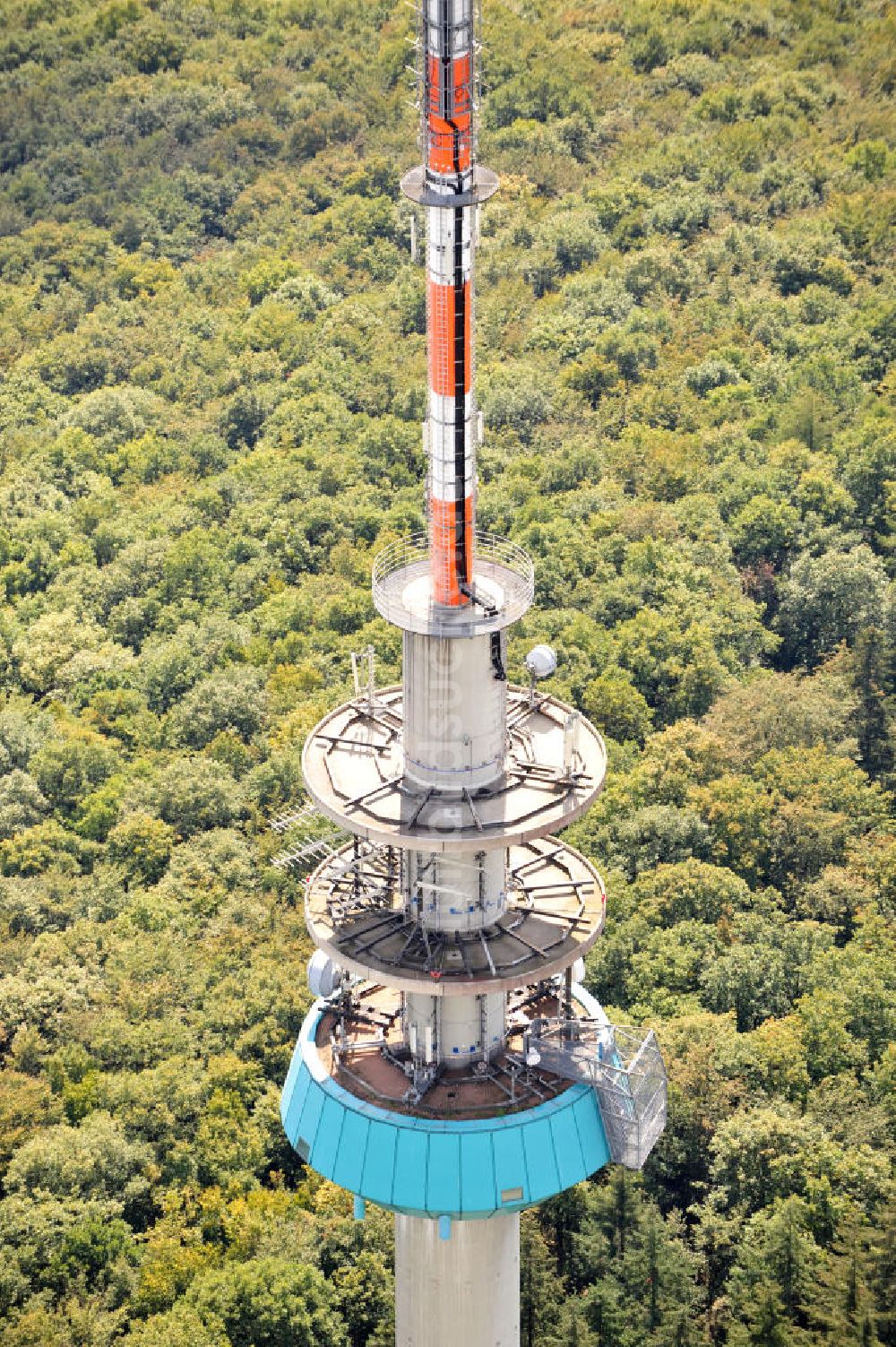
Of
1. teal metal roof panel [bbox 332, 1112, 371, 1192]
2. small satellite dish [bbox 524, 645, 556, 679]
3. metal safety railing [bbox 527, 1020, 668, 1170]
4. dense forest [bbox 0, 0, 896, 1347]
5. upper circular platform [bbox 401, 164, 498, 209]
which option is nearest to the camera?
upper circular platform [bbox 401, 164, 498, 209]

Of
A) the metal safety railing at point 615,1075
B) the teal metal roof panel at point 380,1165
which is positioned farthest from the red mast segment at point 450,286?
the teal metal roof panel at point 380,1165

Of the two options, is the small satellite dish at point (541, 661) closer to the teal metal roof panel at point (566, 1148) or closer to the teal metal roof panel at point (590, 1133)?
the teal metal roof panel at point (590, 1133)

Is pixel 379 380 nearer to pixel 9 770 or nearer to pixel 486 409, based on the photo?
pixel 486 409

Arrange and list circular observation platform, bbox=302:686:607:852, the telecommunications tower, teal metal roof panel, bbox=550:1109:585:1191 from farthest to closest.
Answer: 1. teal metal roof panel, bbox=550:1109:585:1191
2. circular observation platform, bbox=302:686:607:852
3. the telecommunications tower

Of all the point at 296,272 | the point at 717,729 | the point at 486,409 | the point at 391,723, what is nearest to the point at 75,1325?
the point at 391,723

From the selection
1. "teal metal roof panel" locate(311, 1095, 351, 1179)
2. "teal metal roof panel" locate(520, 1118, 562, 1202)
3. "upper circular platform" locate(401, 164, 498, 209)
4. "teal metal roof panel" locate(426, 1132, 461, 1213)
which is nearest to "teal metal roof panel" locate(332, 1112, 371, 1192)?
"teal metal roof panel" locate(311, 1095, 351, 1179)

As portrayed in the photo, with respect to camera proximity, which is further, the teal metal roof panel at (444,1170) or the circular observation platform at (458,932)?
the teal metal roof panel at (444,1170)

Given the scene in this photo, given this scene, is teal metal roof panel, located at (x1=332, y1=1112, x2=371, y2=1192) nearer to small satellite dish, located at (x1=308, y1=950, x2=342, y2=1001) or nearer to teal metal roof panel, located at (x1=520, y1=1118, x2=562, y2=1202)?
small satellite dish, located at (x1=308, y1=950, x2=342, y2=1001)
